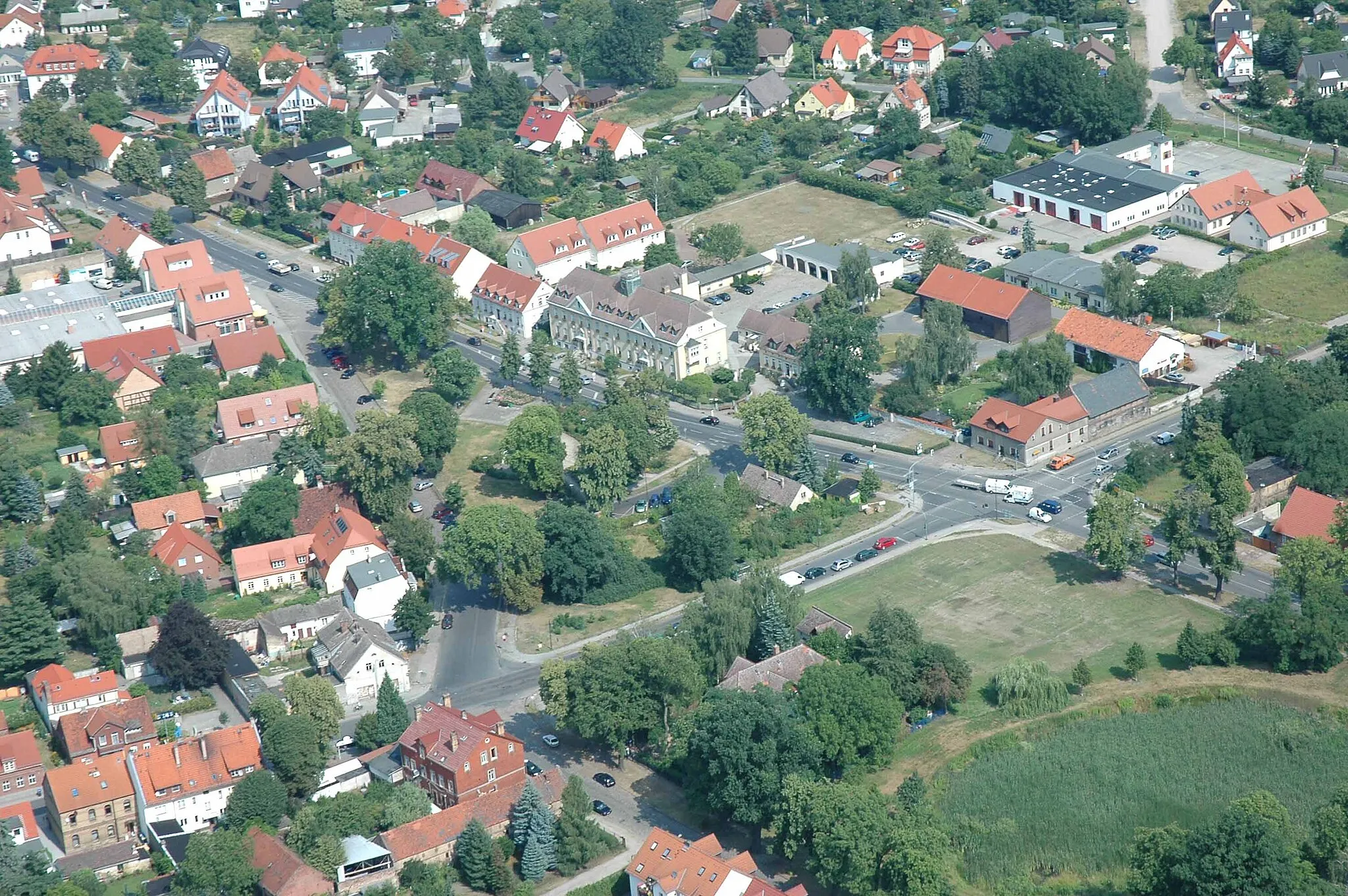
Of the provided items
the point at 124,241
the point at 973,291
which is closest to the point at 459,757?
the point at 973,291

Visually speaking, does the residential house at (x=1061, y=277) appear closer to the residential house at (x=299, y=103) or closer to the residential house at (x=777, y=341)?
the residential house at (x=777, y=341)

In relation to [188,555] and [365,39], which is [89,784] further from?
A: [365,39]

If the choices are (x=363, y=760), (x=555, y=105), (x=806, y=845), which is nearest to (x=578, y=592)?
(x=363, y=760)

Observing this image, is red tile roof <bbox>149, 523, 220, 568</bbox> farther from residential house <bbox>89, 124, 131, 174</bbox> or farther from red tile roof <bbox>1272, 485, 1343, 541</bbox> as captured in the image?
residential house <bbox>89, 124, 131, 174</bbox>

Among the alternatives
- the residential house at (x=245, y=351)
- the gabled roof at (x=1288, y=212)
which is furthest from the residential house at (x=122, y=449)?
the gabled roof at (x=1288, y=212)

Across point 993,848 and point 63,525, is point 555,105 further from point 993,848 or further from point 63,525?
point 993,848

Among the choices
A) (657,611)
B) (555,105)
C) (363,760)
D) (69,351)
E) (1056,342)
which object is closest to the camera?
(363,760)
